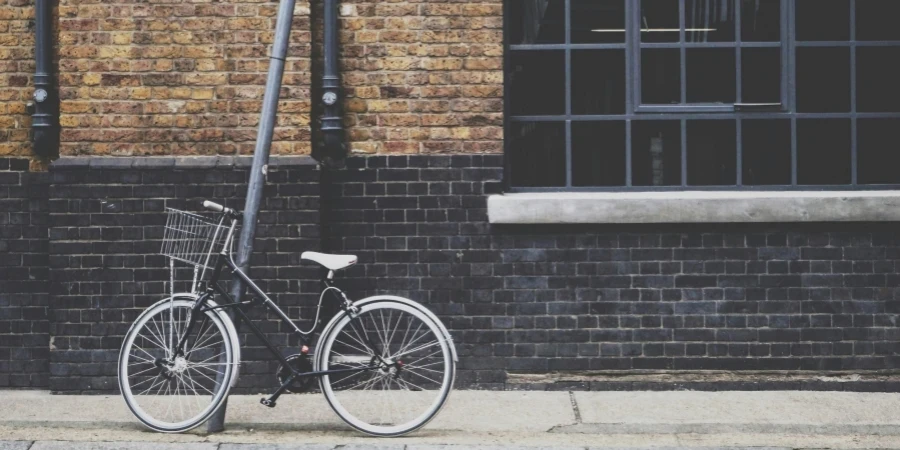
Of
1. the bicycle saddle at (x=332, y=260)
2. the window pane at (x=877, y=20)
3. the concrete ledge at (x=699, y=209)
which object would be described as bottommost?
the bicycle saddle at (x=332, y=260)

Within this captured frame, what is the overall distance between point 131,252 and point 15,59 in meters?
1.50

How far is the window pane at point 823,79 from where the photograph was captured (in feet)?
26.6

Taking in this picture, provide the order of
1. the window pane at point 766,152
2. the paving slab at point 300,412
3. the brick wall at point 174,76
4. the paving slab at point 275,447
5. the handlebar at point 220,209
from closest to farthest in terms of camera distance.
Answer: the paving slab at point 275,447 < the handlebar at point 220,209 < the paving slab at point 300,412 < the brick wall at point 174,76 < the window pane at point 766,152

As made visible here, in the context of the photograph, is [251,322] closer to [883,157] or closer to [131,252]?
[131,252]

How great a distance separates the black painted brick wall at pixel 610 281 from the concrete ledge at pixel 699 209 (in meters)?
0.09

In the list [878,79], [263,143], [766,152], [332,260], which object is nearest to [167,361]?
[332,260]

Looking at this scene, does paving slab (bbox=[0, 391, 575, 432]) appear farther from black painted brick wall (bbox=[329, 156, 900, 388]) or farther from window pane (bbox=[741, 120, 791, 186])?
window pane (bbox=[741, 120, 791, 186])

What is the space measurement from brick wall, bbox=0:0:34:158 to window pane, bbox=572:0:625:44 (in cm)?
358

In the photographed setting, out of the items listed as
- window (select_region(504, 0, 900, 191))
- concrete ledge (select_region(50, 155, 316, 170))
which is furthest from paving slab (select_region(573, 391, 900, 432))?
concrete ledge (select_region(50, 155, 316, 170))

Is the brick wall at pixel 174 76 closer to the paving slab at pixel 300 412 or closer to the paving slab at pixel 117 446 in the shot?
the paving slab at pixel 300 412

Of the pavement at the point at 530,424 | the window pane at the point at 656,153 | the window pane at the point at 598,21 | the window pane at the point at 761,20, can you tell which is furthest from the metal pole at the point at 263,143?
the window pane at the point at 761,20

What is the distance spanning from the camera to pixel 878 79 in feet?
A: 26.7

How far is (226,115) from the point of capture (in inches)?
309

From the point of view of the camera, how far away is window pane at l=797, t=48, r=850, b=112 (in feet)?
26.6
